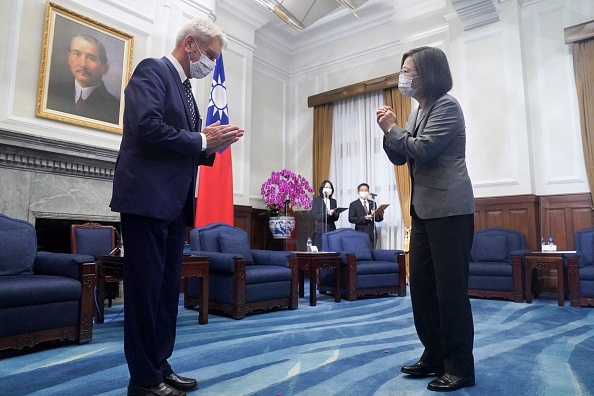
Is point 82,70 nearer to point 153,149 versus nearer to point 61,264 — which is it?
point 61,264

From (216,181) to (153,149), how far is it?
3.97 metres

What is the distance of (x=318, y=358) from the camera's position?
2115mm

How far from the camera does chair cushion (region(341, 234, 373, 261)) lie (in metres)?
4.77

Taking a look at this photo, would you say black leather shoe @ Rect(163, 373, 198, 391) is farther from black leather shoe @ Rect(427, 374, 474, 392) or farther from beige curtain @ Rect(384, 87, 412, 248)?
beige curtain @ Rect(384, 87, 412, 248)

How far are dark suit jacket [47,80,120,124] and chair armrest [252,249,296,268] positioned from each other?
218 centimetres

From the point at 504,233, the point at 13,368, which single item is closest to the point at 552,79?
the point at 504,233

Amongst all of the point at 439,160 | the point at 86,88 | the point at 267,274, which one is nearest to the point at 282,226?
the point at 267,274

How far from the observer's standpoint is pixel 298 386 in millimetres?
1683

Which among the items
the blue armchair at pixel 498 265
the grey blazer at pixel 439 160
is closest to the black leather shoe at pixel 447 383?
the grey blazer at pixel 439 160

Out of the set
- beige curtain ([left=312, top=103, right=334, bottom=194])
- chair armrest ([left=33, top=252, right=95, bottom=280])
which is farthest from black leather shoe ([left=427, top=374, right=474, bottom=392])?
beige curtain ([left=312, top=103, right=334, bottom=194])

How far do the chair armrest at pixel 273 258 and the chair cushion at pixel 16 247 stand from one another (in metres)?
1.91

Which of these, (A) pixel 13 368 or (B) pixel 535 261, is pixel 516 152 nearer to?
(B) pixel 535 261

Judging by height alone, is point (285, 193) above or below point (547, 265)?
above

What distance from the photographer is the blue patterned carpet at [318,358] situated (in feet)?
5.49
